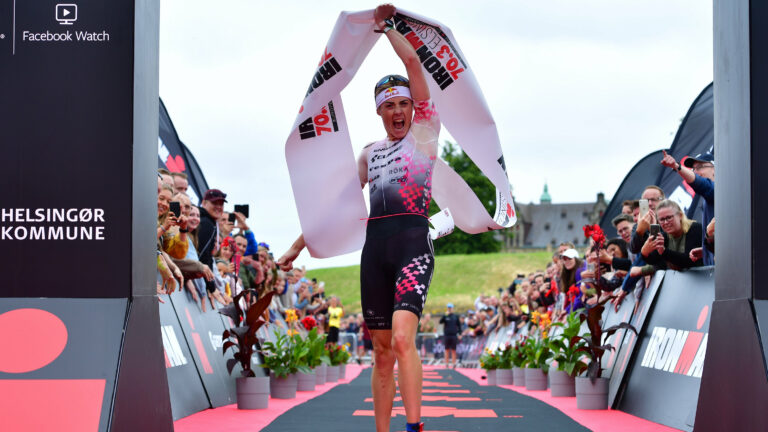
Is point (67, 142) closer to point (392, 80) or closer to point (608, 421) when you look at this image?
point (392, 80)

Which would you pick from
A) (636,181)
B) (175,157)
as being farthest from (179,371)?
(636,181)

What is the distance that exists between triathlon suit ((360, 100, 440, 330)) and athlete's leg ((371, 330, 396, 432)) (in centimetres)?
8

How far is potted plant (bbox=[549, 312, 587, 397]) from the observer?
9939 mm

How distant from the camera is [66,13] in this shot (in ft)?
15.5

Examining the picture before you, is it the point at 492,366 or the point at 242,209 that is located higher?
the point at 242,209

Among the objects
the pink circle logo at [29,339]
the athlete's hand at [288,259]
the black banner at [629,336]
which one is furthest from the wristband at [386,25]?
the black banner at [629,336]

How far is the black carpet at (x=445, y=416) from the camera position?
6.94m

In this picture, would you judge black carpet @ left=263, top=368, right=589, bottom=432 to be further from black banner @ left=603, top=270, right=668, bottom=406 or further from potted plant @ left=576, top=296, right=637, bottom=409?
black banner @ left=603, top=270, right=668, bottom=406

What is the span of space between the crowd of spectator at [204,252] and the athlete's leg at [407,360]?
3.62 m

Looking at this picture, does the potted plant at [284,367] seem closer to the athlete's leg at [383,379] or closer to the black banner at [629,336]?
the black banner at [629,336]

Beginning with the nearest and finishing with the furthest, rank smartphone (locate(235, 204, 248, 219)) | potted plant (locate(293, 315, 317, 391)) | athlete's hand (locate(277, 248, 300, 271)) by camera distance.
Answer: athlete's hand (locate(277, 248, 300, 271)) < potted plant (locate(293, 315, 317, 391)) < smartphone (locate(235, 204, 248, 219))

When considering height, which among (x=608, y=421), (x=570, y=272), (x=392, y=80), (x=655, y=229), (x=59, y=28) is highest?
(x=59, y=28)

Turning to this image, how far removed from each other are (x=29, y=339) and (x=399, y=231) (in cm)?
204

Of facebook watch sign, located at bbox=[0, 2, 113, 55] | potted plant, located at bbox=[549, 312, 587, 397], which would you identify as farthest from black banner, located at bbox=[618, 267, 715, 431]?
facebook watch sign, located at bbox=[0, 2, 113, 55]
